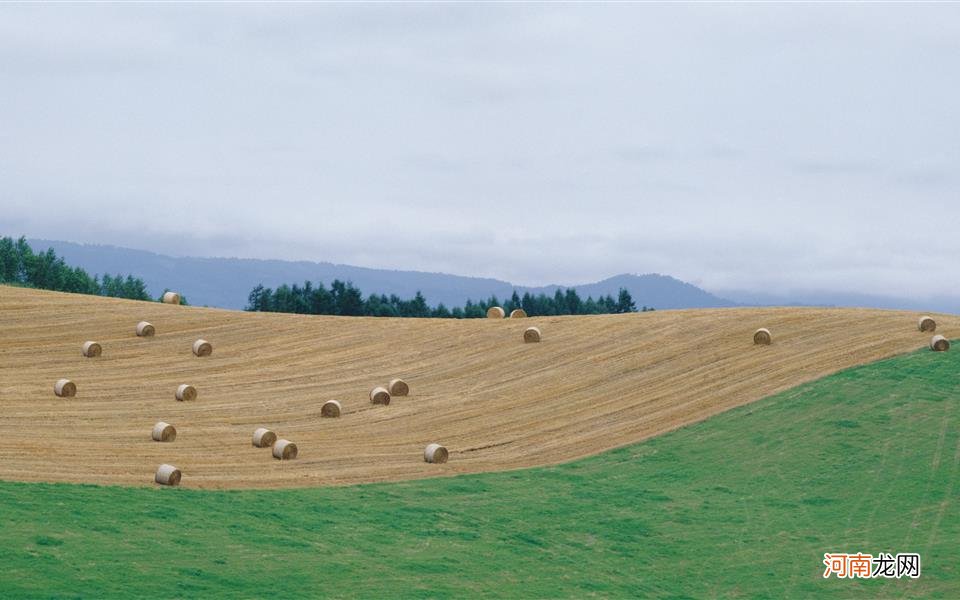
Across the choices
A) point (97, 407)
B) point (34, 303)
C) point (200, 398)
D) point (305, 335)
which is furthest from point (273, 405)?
point (34, 303)

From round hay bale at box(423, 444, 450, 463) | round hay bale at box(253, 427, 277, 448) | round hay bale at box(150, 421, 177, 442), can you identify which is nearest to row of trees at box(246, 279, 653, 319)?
round hay bale at box(423, 444, 450, 463)

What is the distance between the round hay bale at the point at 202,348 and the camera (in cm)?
2392

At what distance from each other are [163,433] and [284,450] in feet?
6.12

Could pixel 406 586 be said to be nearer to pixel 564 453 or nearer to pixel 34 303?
pixel 564 453

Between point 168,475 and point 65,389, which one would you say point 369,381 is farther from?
point 168,475

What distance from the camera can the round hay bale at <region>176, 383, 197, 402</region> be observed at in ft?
68.9

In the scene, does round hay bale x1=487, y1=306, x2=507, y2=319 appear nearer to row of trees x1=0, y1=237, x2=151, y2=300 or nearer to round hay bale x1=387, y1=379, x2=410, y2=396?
round hay bale x1=387, y1=379, x2=410, y2=396

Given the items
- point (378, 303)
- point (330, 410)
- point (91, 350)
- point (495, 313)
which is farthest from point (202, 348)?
point (378, 303)

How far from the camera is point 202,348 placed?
943 inches

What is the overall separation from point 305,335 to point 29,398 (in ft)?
21.3

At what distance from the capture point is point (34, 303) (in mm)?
25719

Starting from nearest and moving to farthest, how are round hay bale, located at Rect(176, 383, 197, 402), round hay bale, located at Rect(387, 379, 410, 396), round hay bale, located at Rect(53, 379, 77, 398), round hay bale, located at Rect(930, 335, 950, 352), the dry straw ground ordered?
the dry straw ground, round hay bale, located at Rect(53, 379, 77, 398), round hay bale, located at Rect(176, 383, 197, 402), round hay bale, located at Rect(387, 379, 410, 396), round hay bale, located at Rect(930, 335, 950, 352)

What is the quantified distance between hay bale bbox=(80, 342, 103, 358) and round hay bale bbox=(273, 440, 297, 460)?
660 centimetres

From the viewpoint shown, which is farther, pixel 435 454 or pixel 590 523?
pixel 435 454
